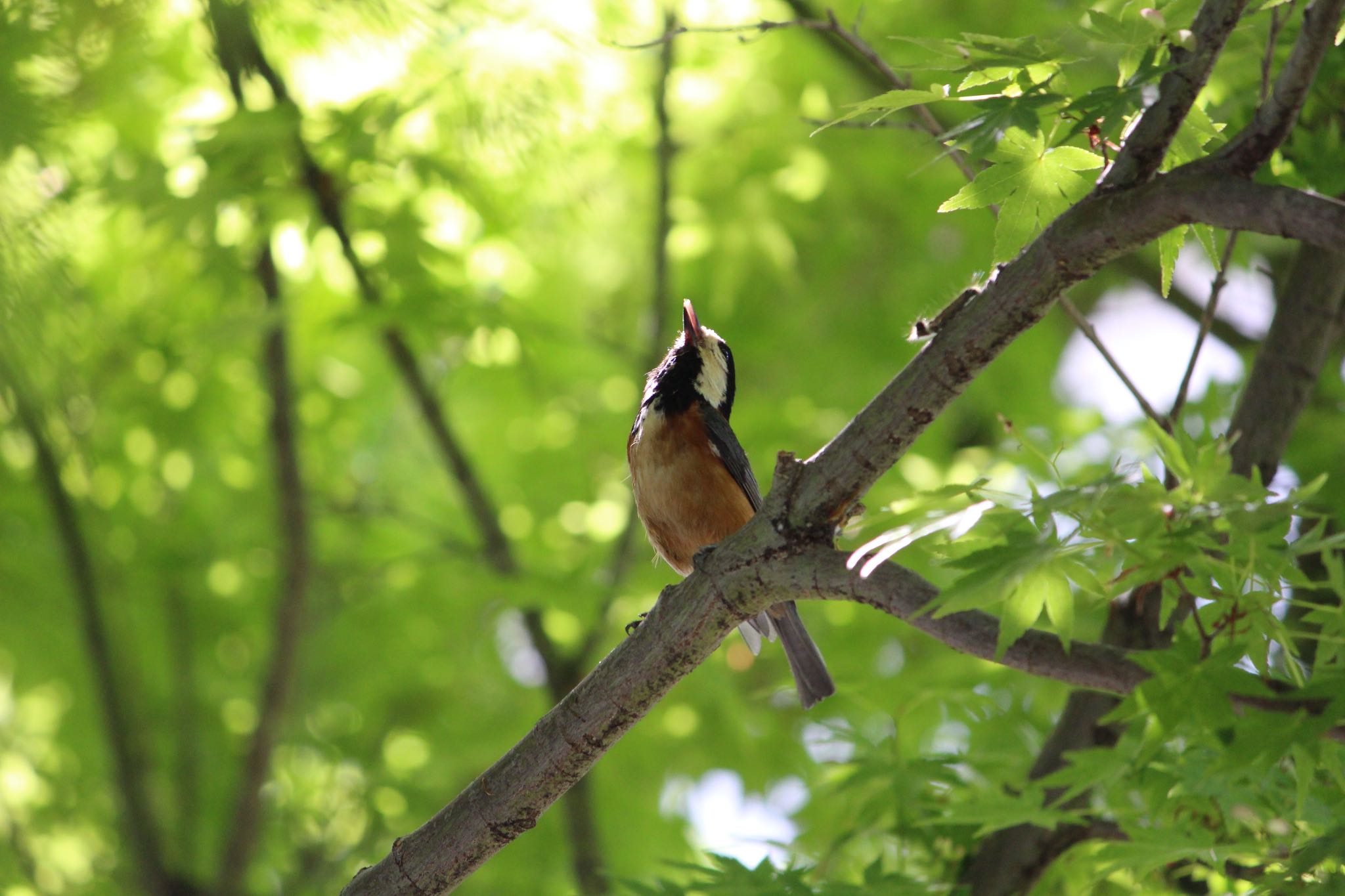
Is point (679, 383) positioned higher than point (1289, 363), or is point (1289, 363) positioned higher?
point (679, 383)

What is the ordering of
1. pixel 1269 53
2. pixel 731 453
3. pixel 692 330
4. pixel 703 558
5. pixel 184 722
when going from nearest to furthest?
pixel 1269 53
pixel 703 558
pixel 731 453
pixel 692 330
pixel 184 722

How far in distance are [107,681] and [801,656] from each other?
3.64 meters

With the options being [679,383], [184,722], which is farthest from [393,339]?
[184,722]

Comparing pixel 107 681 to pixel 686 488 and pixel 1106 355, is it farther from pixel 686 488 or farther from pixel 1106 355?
pixel 1106 355

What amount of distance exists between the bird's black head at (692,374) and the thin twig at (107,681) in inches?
118

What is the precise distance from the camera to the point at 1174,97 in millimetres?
2088

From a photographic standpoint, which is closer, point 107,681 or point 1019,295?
point 1019,295

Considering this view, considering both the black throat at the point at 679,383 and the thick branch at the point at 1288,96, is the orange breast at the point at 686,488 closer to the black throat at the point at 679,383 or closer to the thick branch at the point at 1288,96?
the black throat at the point at 679,383

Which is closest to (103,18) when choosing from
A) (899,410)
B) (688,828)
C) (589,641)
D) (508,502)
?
(899,410)

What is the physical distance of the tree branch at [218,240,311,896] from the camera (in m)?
5.41

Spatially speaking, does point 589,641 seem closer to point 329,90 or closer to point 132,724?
point 132,724

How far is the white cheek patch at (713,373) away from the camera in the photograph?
4.61 m

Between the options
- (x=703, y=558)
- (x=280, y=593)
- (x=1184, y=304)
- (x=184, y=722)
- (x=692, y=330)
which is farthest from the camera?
(x=184, y=722)

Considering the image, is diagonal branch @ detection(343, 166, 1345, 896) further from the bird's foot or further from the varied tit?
the varied tit
